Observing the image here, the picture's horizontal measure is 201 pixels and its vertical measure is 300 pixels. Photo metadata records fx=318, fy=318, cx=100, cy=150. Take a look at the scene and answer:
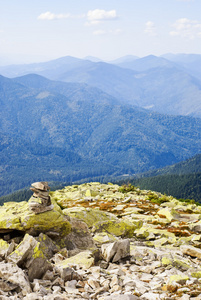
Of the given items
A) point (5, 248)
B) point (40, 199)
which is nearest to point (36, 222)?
point (40, 199)

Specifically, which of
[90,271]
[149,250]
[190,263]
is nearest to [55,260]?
[90,271]

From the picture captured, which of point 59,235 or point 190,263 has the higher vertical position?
point 59,235

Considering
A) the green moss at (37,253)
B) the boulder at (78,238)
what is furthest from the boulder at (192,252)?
the green moss at (37,253)

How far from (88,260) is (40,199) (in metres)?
6.03

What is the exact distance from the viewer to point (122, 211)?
4200cm

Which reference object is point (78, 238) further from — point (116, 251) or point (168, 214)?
point (168, 214)

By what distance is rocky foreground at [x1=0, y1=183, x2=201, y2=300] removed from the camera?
16.0 meters

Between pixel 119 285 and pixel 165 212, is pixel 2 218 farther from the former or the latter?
pixel 165 212

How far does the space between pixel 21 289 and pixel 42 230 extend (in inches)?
260

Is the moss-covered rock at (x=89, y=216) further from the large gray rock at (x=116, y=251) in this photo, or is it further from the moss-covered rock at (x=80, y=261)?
the moss-covered rock at (x=80, y=261)

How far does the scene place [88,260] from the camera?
1941 centimetres

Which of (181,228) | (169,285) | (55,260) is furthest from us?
(181,228)

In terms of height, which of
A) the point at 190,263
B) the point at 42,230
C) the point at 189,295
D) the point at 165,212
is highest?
the point at 42,230

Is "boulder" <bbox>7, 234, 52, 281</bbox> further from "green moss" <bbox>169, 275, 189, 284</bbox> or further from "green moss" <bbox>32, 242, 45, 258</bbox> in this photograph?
"green moss" <bbox>169, 275, 189, 284</bbox>
